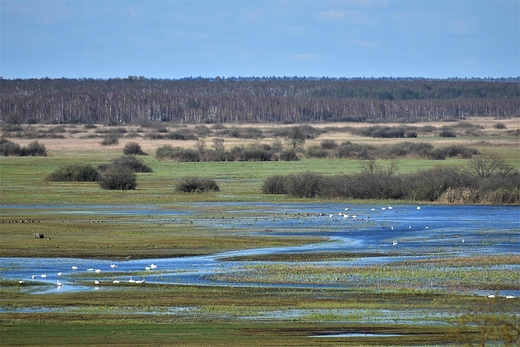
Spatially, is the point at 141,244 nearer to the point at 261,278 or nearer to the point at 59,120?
the point at 261,278

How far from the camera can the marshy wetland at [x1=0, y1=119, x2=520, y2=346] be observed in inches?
745

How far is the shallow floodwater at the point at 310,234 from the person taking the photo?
27578 mm

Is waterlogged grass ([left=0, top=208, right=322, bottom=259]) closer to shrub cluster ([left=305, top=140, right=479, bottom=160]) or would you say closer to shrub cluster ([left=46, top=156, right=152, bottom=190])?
shrub cluster ([left=46, top=156, right=152, bottom=190])

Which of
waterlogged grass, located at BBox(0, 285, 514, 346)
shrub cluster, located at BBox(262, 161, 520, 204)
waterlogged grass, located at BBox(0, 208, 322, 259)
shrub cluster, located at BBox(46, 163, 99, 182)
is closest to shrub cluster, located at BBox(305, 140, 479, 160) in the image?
shrub cluster, located at BBox(46, 163, 99, 182)

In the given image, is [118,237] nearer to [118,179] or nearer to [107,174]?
[118,179]

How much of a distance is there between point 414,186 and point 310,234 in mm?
18249

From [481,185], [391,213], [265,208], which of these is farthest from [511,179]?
[265,208]

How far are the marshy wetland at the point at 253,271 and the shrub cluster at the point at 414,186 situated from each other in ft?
4.29

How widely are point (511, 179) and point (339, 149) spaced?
1567 inches

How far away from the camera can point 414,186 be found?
2170 inches

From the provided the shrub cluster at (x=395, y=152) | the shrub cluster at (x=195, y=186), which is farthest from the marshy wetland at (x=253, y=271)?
the shrub cluster at (x=395, y=152)

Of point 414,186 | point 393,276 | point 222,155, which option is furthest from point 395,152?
point 393,276

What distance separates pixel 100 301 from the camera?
22859mm

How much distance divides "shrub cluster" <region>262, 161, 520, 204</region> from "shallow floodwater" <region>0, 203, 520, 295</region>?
224cm
